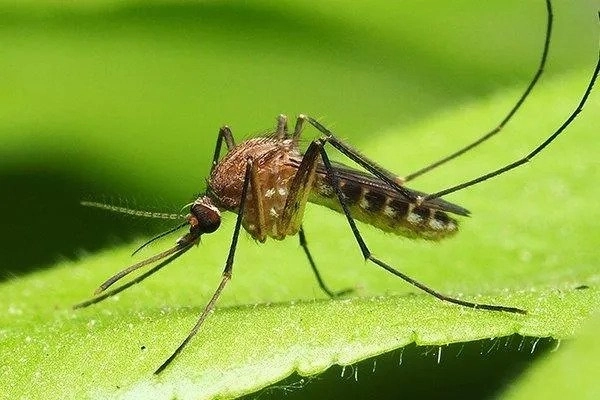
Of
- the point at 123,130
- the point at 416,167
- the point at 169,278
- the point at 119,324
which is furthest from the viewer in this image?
the point at 123,130

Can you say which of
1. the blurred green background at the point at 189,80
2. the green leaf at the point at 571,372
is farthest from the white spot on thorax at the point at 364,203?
the green leaf at the point at 571,372

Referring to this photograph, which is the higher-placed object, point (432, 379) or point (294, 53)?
point (294, 53)

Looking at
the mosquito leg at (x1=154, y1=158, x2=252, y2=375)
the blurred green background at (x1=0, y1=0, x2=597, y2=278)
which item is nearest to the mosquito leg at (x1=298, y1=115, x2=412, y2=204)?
the mosquito leg at (x1=154, y1=158, x2=252, y2=375)

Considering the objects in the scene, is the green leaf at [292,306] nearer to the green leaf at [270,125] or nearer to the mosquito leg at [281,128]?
the green leaf at [270,125]

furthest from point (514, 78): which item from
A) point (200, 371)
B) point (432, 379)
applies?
point (200, 371)

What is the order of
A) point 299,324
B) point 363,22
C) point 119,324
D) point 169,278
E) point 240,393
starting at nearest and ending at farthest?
1. point 240,393
2. point 299,324
3. point 119,324
4. point 169,278
5. point 363,22

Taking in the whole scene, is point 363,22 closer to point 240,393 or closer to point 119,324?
point 119,324

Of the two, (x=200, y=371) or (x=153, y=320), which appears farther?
(x=153, y=320)

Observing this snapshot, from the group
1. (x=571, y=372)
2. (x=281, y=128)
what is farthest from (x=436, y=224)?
(x=571, y=372)

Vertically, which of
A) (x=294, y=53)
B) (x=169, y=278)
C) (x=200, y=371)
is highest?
(x=294, y=53)
